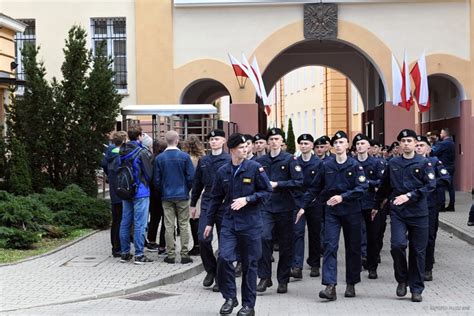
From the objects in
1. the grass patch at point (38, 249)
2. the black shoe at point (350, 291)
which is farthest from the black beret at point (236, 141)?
the grass patch at point (38, 249)

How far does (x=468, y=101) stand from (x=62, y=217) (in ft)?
47.0

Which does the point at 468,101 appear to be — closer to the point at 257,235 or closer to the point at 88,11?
the point at 88,11

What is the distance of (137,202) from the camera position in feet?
37.5

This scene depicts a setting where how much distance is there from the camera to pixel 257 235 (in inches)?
330

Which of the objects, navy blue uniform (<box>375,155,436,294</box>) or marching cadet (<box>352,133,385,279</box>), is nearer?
navy blue uniform (<box>375,155,436,294</box>)

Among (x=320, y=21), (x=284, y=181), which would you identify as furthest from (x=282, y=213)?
(x=320, y=21)

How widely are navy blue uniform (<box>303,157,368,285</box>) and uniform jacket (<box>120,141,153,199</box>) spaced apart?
297 centimetres

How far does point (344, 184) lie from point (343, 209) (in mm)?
314

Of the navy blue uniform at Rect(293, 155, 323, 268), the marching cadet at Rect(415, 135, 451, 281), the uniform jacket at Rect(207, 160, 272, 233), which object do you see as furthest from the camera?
the marching cadet at Rect(415, 135, 451, 281)

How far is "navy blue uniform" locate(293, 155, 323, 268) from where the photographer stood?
34.0 ft

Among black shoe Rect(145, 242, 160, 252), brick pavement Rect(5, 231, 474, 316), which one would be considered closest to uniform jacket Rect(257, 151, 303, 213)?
brick pavement Rect(5, 231, 474, 316)

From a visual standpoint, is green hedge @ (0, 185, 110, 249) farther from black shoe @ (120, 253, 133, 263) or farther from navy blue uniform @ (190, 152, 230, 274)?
navy blue uniform @ (190, 152, 230, 274)

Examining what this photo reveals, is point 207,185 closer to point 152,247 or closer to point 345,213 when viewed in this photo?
point 345,213

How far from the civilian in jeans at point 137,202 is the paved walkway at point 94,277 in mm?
280
